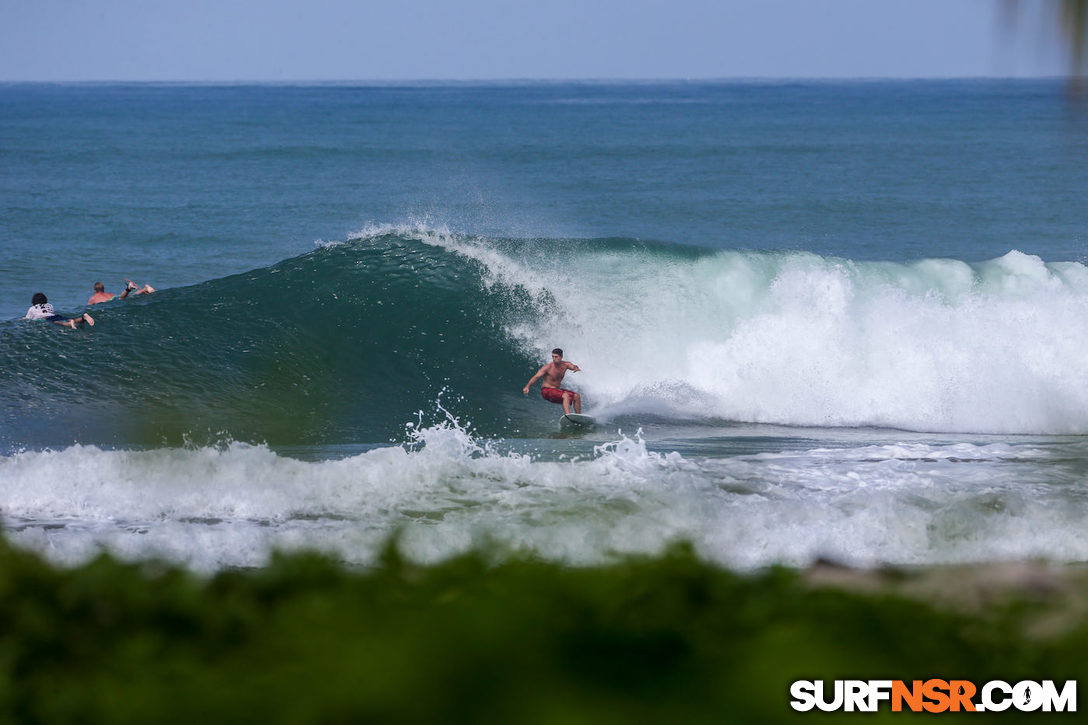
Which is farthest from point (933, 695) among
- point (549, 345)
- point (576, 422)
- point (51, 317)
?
point (51, 317)

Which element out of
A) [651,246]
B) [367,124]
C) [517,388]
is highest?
[367,124]

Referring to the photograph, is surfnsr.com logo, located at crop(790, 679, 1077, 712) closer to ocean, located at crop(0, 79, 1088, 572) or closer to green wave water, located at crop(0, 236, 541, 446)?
ocean, located at crop(0, 79, 1088, 572)

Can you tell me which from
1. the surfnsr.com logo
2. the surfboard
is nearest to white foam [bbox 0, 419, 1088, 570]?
the surfboard

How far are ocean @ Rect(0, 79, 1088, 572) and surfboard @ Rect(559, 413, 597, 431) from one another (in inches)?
12.1

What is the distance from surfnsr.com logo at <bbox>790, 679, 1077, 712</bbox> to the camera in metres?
2.01

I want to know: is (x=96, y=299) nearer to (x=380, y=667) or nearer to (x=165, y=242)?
(x=165, y=242)

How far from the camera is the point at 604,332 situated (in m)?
18.1

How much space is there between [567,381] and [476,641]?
14.3 metres

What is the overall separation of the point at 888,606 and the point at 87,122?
369 feet

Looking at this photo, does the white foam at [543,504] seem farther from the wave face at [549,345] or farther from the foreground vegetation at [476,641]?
the foreground vegetation at [476,641]

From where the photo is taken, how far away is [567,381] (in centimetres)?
1642

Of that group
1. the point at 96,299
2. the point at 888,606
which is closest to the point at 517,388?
the point at 96,299

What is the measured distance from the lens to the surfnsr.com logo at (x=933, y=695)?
79.2 inches

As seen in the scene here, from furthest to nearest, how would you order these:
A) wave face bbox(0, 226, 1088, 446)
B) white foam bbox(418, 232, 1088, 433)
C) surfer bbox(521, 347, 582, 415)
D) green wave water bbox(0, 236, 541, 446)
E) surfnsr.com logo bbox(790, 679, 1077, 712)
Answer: white foam bbox(418, 232, 1088, 433)
wave face bbox(0, 226, 1088, 446)
green wave water bbox(0, 236, 541, 446)
surfer bbox(521, 347, 582, 415)
surfnsr.com logo bbox(790, 679, 1077, 712)
